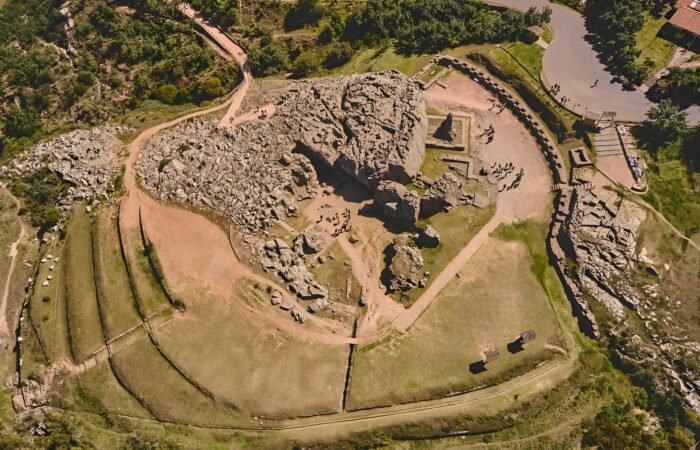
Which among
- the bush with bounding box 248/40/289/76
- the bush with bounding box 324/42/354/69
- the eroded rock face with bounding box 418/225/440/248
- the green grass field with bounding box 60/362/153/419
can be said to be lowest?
the green grass field with bounding box 60/362/153/419

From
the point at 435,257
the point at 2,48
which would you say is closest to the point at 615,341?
the point at 435,257

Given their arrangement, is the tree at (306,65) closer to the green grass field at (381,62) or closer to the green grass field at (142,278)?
the green grass field at (381,62)

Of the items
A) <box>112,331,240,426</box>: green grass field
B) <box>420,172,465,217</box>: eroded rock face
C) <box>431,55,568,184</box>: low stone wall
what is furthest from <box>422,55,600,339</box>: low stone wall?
<box>112,331,240,426</box>: green grass field

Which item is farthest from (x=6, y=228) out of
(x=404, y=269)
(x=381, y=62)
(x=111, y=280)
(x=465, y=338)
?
(x=465, y=338)

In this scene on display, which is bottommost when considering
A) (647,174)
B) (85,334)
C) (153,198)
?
(85,334)

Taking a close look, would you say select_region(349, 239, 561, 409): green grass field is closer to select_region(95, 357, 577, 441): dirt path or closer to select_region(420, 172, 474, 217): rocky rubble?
select_region(95, 357, 577, 441): dirt path

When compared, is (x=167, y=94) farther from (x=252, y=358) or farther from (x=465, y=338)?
(x=465, y=338)

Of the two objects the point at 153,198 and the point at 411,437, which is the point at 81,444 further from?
the point at 411,437
